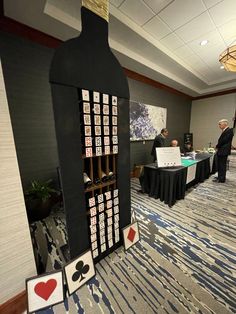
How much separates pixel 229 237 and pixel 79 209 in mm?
2007

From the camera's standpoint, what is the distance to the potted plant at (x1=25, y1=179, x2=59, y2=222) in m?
2.08

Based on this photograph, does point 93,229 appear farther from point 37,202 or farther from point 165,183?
point 165,183

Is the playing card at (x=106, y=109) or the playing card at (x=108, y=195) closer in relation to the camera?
the playing card at (x=106, y=109)

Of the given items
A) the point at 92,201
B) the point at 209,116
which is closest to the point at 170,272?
the point at 92,201

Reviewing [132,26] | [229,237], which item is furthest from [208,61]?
[229,237]

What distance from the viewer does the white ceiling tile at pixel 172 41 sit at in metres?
2.72

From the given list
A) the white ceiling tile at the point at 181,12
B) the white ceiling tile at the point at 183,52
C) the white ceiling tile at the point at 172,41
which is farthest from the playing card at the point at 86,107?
the white ceiling tile at the point at 183,52

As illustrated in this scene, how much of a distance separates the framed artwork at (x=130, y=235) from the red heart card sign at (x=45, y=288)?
0.77 metres

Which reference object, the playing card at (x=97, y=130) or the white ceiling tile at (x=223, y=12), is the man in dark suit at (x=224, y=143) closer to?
the white ceiling tile at (x=223, y=12)

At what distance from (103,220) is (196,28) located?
3.47 m

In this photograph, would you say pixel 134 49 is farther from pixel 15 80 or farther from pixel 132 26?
pixel 15 80

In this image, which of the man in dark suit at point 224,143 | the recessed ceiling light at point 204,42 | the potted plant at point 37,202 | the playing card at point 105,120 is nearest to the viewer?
the playing card at point 105,120

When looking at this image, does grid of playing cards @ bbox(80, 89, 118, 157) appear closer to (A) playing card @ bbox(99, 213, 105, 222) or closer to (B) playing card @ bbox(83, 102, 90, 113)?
(B) playing card @ bbox(83, 102, 90, 113)

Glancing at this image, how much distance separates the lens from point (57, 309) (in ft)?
3.57
